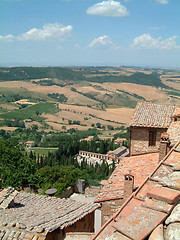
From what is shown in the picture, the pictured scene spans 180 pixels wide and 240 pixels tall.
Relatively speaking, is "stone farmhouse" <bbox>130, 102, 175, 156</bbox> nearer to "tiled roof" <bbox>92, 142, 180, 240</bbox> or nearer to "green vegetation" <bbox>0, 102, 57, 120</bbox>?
"tiled roof" <bbox>92, 142, 180, 240</bbox>

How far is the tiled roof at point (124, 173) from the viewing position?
981 centimetres

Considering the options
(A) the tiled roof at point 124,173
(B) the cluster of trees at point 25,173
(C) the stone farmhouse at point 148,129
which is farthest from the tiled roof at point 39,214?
(B) the cluster of trees at point 25,173

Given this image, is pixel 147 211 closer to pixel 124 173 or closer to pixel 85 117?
pixel 124 173

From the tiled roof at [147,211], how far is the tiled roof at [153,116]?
33.0 feet

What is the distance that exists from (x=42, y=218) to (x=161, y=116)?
10.1 meters

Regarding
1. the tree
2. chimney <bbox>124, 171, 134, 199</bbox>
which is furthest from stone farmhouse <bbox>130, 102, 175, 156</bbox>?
the tree

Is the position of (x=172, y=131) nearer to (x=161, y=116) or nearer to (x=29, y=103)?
(x=161, y=116)

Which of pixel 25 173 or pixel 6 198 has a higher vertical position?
pixel 6 198

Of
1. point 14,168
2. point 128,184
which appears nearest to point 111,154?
point 14,168

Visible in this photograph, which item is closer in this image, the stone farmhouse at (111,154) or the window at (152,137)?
the window at (152,137)

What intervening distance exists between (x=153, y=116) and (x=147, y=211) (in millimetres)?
12137

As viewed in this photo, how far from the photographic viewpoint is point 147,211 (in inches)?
176

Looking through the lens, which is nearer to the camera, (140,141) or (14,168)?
(140,141)

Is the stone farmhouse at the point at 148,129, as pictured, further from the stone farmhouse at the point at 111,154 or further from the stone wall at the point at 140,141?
the stone farmhouse at the point at 111,154
